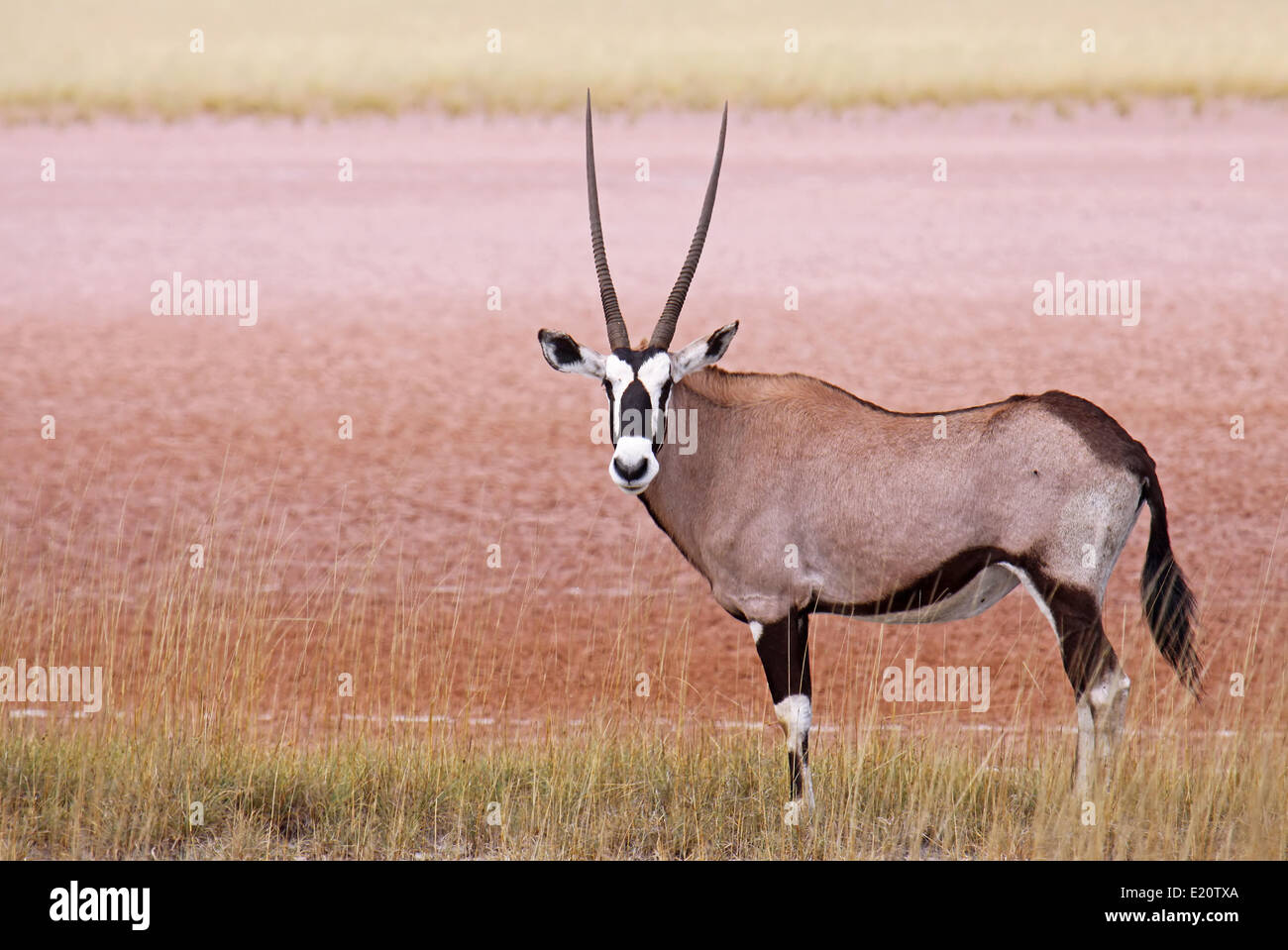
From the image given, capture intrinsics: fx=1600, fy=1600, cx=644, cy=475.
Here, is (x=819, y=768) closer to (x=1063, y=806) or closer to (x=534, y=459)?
(x=1063, y=806)

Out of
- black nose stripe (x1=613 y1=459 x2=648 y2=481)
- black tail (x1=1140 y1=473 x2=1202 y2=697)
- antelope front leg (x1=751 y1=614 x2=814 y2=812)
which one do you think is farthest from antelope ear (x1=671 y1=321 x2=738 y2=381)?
black tail (x1=1140 y1=473 x2=1202 y2=697)

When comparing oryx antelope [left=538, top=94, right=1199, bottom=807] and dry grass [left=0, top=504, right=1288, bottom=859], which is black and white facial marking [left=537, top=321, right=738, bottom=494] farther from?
dry grass [left=0, top=504, right=1288, bottom=859]

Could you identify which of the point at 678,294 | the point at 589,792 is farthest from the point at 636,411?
the point at 589,792

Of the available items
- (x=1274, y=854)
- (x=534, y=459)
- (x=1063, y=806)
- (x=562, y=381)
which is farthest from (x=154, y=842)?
(x=562, y=381)

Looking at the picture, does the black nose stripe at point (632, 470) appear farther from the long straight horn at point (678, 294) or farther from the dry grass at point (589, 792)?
the dry grass at point (589, 792)

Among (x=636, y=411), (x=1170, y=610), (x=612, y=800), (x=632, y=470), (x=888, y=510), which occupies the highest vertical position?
(x=636, y=411)

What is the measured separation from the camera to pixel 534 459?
14484 mm

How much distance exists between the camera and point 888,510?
700 cm

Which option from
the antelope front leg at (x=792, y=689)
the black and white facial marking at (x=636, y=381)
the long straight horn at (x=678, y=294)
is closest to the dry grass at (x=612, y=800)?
the antelope front leg at (x=792, y=689)

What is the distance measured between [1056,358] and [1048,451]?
399 inches

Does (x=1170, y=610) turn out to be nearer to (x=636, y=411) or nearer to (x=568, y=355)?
(x=636, y=411)

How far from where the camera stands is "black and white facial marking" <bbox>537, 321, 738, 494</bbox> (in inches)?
260

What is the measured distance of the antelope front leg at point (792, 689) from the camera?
273 inches

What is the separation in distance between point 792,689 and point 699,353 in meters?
1.56
